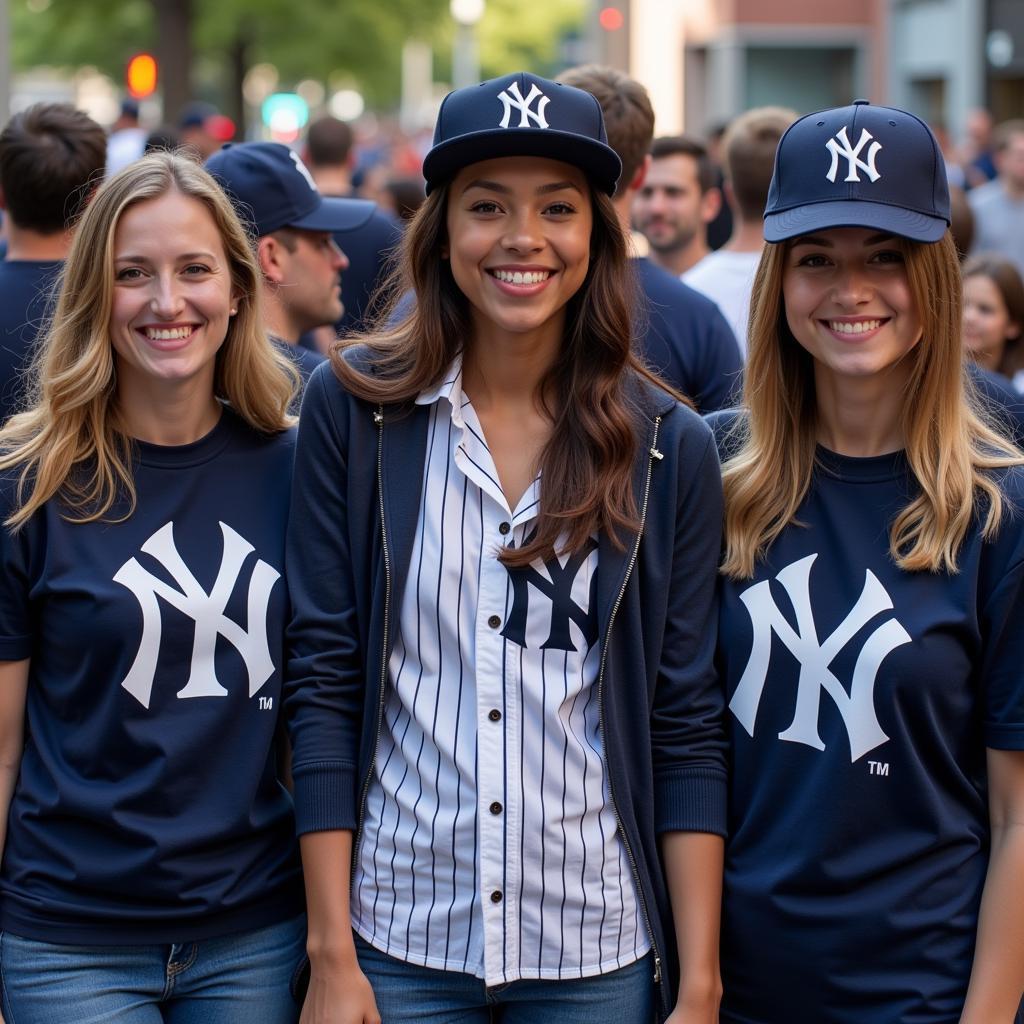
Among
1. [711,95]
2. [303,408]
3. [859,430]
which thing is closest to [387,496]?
[303,408]

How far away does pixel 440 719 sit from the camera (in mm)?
3018

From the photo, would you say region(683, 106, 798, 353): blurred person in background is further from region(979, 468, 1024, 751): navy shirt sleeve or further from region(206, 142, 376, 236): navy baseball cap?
region(979, 468, 1024, 751): navy shirt sleeve

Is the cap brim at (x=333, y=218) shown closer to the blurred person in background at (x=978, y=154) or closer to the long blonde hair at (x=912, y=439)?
the long blonde hair at (x=912, y=439)

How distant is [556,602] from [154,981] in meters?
1.08

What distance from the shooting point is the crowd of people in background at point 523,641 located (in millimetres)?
2994

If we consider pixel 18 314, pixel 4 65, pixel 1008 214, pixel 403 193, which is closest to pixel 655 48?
pixel 1008 214

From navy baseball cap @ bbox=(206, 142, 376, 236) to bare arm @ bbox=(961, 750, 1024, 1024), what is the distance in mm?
3048

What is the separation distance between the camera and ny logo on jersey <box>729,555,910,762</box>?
2.97m

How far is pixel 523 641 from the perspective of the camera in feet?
9.90

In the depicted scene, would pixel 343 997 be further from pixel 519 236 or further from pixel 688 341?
pixel 688 341

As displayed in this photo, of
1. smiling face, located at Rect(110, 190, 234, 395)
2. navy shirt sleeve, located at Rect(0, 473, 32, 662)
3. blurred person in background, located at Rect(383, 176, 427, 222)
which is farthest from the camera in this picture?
blurred person in background, located at Rect(383, 176, 427, 222)

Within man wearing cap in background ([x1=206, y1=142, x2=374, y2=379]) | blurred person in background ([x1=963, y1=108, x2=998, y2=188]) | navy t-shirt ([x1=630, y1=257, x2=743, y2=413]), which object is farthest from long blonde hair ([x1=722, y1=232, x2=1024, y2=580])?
blurred person in background ([x1=963, y1=108, x2=998, y2=188])

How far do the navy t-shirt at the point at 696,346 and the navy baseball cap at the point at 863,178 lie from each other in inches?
75.3

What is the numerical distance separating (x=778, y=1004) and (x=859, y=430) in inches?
44.6
